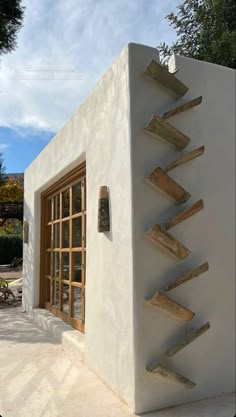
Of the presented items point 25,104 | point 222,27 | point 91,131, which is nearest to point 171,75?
point 91,131

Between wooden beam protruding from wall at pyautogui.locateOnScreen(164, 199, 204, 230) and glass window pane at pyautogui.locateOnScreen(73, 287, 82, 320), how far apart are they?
214 centimetres

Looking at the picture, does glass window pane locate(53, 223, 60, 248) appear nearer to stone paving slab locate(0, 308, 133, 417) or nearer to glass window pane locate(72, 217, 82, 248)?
glass window pane locate(72, 217, 82, 248)

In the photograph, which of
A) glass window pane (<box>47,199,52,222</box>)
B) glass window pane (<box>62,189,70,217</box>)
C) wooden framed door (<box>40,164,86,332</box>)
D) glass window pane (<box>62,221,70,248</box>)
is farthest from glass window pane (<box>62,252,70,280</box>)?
glass window pane (<box>47,199,52,222</box>)

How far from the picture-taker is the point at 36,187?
6.43 m

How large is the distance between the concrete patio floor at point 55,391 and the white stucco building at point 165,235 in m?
0.11

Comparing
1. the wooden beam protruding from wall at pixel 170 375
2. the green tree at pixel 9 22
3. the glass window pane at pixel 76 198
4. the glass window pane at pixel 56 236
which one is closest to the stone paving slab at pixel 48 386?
the wooden beam protruding from wall at pixel 170 375

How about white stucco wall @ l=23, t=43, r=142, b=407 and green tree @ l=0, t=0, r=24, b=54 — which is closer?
white stucco wall @ l=23, t=43, r=142, b=407

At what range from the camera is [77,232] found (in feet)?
15.3

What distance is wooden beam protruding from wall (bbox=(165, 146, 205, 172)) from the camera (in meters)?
2.75

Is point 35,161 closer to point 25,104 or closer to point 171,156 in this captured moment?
point 25,104

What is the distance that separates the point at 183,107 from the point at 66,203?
2.76m

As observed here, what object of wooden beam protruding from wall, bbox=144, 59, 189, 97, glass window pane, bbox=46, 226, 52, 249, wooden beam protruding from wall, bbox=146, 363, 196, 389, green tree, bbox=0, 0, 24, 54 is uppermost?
green tree, bbox=0, 0, 24, 54

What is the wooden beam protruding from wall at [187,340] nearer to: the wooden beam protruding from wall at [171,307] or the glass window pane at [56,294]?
the wooden beam protruding from wall at [171,307]

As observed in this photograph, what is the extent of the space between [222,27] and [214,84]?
Answer: 5.45 meters
